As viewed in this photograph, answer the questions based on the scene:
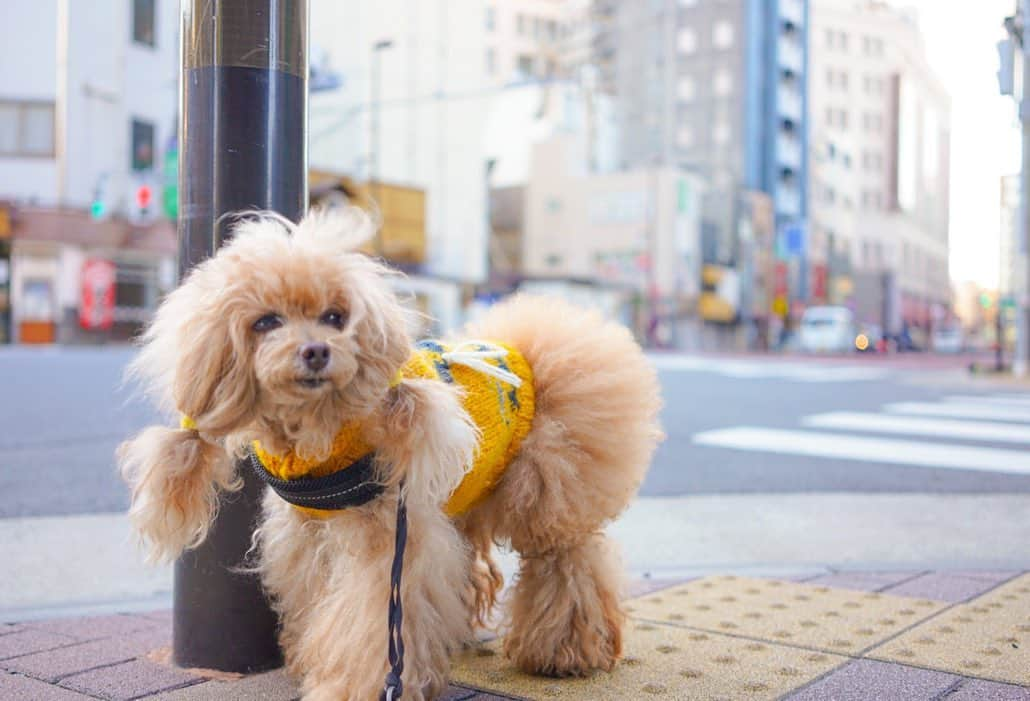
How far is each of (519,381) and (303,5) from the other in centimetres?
130

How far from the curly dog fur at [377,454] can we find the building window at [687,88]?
2160 inches

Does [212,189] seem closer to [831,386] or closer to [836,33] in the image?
[831,386]

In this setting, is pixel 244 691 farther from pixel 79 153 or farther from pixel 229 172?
pixel 79 153

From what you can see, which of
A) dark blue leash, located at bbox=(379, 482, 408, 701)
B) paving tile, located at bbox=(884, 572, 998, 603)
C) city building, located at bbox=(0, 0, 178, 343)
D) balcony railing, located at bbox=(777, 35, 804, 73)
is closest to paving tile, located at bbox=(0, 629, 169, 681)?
dark blue leash, located at bbox=(379, 482, 408, 701)

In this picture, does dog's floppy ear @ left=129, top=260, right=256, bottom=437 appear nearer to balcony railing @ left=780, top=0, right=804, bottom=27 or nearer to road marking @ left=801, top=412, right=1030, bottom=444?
road marking @ left=801, top=412, right=1030, bottom=444

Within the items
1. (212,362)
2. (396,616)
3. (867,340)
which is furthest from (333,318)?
(867,340)

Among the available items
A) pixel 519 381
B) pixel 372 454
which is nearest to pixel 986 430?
pixel 519 381

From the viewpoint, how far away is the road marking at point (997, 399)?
11523 millimetres

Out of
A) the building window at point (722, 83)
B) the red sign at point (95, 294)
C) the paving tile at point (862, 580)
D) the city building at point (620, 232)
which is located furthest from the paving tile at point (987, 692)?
the building window at point (722, 83)

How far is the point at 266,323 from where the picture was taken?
7.13ft

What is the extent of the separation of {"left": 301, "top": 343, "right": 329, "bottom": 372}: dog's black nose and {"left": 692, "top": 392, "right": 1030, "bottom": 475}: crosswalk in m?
5.85

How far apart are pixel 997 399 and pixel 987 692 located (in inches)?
419

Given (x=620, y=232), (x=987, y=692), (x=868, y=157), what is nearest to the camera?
(x=987, y=692)

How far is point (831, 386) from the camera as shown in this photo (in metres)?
15.1
